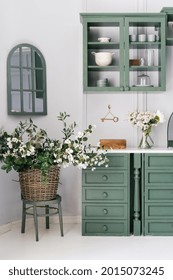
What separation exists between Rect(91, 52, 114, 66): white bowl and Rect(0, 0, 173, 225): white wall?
37 cm

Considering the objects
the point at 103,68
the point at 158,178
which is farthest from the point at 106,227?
the point at 103,68

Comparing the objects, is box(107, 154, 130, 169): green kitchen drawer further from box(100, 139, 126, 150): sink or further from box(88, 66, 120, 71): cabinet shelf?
box(88, 66, 120, 71): cabinet shelf

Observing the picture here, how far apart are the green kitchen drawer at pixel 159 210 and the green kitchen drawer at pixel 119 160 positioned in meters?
0.48

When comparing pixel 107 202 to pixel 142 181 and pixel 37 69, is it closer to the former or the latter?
pixel 142 181

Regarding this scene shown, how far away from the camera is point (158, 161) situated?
5.32 m

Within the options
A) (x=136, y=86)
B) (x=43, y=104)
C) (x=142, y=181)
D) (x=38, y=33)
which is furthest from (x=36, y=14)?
(x=142, y=181)

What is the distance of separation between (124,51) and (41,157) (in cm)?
148

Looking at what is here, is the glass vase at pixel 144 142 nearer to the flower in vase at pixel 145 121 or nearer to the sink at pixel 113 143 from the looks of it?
the flower in vase at pixel 145 121

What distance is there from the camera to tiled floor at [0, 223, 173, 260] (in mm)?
4633

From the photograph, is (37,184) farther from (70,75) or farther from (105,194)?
(70,75)

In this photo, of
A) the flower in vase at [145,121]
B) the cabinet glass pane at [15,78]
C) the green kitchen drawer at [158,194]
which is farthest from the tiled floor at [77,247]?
the cabinet glass pane at [15,78]

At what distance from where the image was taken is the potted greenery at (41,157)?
5.11 m

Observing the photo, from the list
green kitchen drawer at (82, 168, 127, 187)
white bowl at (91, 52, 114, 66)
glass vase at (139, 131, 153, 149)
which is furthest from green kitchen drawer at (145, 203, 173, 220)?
white bowl at (91, 52, 114, 66)

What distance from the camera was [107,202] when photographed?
535cm
